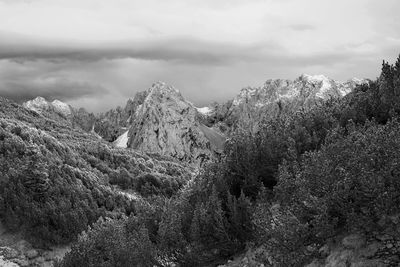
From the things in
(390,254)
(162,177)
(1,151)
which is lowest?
(162,177)

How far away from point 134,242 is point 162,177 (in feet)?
100

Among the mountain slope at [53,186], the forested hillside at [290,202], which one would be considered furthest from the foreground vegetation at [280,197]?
the mountain slope at [53,186]

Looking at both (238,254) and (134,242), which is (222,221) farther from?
→ (134,242)

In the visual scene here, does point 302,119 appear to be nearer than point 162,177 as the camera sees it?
Yes

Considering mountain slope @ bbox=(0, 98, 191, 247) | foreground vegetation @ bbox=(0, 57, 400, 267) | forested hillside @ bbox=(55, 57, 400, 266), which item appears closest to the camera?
forested hillside @ bbox=(55, 57, 400, 266)

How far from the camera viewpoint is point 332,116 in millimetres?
13172

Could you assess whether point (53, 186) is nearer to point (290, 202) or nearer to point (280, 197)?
point (280, 197)

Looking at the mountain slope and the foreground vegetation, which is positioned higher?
the foreground vegetation

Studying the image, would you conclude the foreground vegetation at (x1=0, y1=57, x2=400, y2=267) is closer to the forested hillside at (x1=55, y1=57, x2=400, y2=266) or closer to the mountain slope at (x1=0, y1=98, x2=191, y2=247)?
the forested hillside at (x1=55, y1=57, x2=400, y2=266)

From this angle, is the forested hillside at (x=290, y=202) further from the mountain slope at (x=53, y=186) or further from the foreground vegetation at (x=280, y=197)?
the mountain slope at (x=53, y=186)

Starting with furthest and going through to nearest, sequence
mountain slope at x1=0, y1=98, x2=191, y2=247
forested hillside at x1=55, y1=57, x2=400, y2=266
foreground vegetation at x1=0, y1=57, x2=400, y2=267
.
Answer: mountain slope at x1=0, y1=98, x2=191, y2=247
foreground vegetation at x1=0, y1=57, x2=400, y2=267
forested hillside at x1=55, y1=57, x2=400, y2=266

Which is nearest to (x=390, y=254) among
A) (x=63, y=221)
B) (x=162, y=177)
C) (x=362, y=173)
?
(x=362, y=173)

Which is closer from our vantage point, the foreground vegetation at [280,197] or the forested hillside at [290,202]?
the forested hillside at [290,202]

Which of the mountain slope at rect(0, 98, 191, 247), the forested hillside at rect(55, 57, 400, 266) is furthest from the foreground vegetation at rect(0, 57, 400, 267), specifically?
the mountain slope at rect(0, 98, 191, 247)
